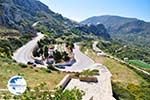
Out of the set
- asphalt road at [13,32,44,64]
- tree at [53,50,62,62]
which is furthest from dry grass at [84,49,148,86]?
asphalt road at [13,32,44,64]

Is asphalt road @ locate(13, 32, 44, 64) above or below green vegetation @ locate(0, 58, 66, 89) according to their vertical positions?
below

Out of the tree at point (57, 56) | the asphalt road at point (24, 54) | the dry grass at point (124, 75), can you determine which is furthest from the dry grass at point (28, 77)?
the tree at point (57, 56)

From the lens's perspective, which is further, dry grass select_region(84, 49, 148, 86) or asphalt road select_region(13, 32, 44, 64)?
asphalt road select_region(13, 32, 44, 64)

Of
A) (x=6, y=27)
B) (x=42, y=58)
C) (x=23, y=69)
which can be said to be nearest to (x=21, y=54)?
(x=42, y=58)

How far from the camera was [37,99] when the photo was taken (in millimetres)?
21984

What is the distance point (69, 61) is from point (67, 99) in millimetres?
90012

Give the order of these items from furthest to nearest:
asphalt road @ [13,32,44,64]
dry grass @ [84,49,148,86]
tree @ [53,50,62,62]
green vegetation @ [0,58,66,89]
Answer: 1. tree @ [53,50,62,62]
2. asphalt road @ [13,32,44,64]
3. dry grass @ [84,49,148,86]
4. green vegetation @ [0,58,66,89]

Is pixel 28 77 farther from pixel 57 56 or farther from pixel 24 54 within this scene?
pixel 24 54

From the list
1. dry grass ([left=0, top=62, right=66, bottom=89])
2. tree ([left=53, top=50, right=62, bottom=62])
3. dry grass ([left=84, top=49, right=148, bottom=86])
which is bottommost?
dry grass ([left=84, top=49, right=148, bottom=86])

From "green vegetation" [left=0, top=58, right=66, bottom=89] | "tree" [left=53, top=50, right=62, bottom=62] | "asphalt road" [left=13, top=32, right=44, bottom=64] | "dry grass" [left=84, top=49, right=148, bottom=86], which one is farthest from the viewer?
"tree" [left=53, top=50, right=62, bottom=62]

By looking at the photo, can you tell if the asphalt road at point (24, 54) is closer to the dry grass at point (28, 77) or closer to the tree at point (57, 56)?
the tree at point (57, 56)

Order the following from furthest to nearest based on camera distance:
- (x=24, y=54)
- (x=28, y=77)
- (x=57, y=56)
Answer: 1. (x=24, y=54)
2. (x=57, y=56)
3. (x=28, y=77)

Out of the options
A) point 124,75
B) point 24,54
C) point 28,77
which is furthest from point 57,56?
point 28,77

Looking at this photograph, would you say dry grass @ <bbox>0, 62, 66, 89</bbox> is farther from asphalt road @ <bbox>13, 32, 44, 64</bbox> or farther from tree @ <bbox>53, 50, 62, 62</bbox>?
tree @ <bbox>53, 50, 62, 62</bbox>
